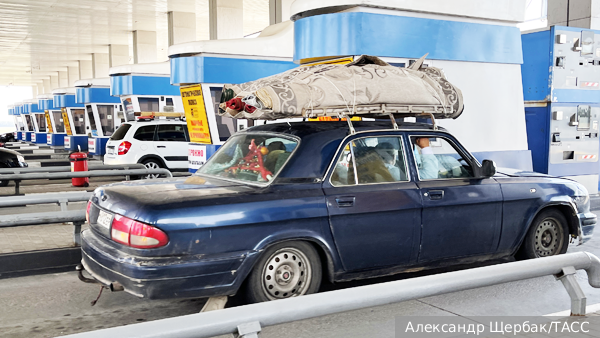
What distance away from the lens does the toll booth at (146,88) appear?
1853 cm

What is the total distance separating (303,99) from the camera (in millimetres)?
5234

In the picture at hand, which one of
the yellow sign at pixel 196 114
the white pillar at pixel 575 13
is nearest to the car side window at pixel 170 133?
the yellow sign at pixel 196 114

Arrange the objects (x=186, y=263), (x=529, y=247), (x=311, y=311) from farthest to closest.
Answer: (x=529, y=247)
(x=186, y=263)
(x=311, y=311)

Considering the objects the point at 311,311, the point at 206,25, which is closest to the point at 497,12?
the point at 311,311

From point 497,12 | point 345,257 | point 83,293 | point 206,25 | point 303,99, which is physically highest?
point 206,25

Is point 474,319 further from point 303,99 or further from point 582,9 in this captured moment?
point 582,9

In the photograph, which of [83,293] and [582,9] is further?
[582,9]

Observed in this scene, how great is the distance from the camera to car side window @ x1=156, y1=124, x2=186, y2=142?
16.1m

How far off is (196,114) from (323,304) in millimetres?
9851

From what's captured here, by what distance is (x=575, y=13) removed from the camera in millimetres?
11297

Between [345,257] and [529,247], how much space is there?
7.14ft

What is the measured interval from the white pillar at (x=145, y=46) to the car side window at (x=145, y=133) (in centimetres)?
1257

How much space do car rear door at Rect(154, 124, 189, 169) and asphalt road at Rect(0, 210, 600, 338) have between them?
1026 centimetres

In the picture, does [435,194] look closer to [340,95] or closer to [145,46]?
[340,95]
